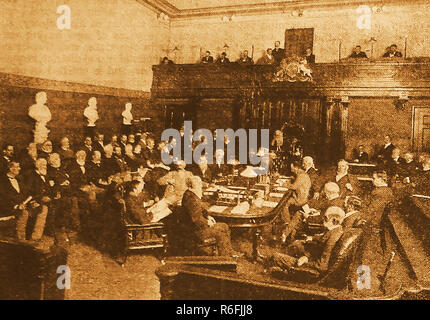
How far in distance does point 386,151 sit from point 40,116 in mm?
7098

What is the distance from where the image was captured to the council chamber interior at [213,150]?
4.13m

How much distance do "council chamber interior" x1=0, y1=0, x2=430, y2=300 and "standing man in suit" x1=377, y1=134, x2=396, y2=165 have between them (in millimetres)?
29

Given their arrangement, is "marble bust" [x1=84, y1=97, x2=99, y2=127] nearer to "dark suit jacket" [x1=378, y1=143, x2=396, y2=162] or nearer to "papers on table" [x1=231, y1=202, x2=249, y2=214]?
"papers on table" [x1=231, y1=202, x2=249, y2=214]

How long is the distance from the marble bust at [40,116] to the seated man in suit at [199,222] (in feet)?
12.0

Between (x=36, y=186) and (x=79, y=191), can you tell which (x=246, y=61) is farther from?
(x=36, y=186)

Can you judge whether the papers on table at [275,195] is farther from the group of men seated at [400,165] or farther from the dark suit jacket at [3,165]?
the dark suit jacket at [3,165]

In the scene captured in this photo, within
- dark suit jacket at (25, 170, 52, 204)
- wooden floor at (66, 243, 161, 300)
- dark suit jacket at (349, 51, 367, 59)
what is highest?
dark suit jacket at (349, 51, 367, 59)

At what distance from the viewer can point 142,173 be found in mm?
6879

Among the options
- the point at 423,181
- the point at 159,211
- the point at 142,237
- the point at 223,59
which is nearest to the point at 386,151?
the point at 423,181

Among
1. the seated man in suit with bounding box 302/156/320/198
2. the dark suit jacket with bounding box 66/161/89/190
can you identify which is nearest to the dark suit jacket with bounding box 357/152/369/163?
the seated man in suit with bounding box 302/156/320/198

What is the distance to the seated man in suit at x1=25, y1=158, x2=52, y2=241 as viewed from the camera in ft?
17.0

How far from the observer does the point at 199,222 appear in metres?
4.60

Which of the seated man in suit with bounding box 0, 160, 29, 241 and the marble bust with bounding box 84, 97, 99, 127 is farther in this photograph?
the marble bust with bounding box 84, 97, 99, 127

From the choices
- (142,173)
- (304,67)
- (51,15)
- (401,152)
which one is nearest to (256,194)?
(142,173)
